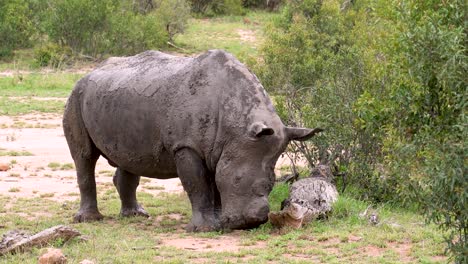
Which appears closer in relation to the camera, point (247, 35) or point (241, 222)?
point (241, 222)

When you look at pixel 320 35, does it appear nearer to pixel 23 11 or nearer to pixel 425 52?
pixel 425 52

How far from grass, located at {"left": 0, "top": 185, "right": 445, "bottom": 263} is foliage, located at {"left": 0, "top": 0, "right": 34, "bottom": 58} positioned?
18941 millimetres

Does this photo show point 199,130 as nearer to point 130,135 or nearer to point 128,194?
point 130,135

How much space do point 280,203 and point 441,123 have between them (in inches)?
182

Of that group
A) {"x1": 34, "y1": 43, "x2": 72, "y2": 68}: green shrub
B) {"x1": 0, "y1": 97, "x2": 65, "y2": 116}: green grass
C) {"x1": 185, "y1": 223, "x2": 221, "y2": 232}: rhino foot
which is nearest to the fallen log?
{"x1": 185, "y1": 223, "x2": 221, "y2": 232}: rhino foot

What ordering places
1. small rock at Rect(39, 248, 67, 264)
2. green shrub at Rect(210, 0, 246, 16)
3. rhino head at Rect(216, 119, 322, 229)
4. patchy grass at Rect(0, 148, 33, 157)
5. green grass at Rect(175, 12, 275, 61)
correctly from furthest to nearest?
green shrub at Rect(210, 0, 246, 16) → green grass at Rect(175, 12, 275, 61) → patchy grass at Rect(0, 148, 33, 157) → rhino head at Rect(216, 119, 322, 229) → small rock at Rect(39, 248, 67, 264)

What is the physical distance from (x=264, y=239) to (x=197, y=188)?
1.05 m

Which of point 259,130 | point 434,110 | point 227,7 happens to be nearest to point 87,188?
point 259,130

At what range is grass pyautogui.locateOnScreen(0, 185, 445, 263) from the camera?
28.5 ft

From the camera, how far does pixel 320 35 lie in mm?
16141

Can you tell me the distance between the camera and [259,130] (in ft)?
31.5

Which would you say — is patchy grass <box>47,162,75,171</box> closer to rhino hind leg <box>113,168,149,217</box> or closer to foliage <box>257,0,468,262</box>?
foliage <box>257,0,468,262</box>

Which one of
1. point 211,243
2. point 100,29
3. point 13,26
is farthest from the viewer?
point 13,26

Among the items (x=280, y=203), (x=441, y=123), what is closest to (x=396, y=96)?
(x=441, y=123)
